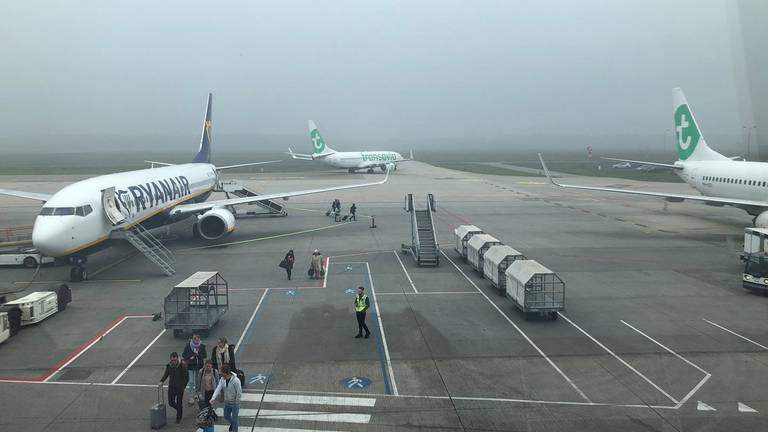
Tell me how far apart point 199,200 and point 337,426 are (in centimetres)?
3300

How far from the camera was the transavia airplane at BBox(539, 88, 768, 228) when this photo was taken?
35.2m

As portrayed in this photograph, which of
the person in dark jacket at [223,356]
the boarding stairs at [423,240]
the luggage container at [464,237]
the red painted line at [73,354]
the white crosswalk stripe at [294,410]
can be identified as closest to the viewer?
the white crosswalk stripe at [294,410]

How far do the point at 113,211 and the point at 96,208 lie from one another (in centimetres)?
89

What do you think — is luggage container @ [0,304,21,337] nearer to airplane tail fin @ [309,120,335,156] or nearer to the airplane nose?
the airplane nose

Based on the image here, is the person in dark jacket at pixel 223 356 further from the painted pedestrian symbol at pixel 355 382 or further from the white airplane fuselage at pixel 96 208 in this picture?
the white airplane fuselage at pixel 96 208

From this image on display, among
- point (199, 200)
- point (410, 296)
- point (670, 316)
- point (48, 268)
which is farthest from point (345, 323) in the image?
point (199, 200)

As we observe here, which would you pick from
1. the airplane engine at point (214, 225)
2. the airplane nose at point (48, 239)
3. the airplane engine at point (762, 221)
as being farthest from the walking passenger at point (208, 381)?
the airplane engine at point (762, 221)

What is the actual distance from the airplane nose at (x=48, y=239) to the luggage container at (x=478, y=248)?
60.3 ft

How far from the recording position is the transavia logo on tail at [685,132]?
43.9 meters

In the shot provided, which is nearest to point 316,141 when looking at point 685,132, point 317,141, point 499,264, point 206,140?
point 317,141

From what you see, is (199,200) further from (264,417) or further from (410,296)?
(264,417)

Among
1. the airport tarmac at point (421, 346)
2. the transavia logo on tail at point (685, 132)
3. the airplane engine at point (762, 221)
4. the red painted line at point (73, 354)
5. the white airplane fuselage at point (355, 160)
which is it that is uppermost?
the transavia logo on tail at point (685, 132)

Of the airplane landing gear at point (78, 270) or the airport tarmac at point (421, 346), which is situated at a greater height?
the airplane landing gear at point (78, 270)

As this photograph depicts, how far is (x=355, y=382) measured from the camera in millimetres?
14531
